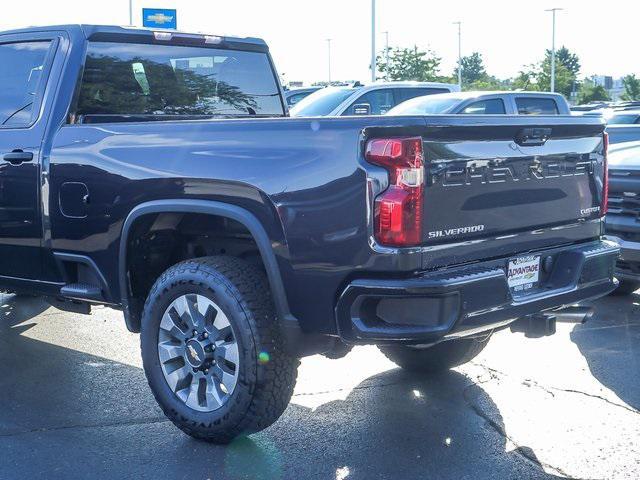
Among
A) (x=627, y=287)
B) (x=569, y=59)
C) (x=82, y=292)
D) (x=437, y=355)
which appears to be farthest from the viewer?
(x=569, y=59)

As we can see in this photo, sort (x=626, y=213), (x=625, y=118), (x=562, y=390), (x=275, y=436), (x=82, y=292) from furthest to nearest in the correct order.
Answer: (x=625, y=118) < (x=626, y=213) < (x=562, y=390) < (x=82, y=292) < (x=275, y=436)

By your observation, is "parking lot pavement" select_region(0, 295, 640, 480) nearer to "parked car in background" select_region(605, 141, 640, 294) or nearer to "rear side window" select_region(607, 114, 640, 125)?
"parked car in background" select_region(605, 141, 640, 294)

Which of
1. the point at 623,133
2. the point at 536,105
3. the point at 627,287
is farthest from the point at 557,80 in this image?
the point at 627,287

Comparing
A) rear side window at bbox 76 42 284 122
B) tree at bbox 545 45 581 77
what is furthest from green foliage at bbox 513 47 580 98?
rear side window at bbox 76 42 284 122

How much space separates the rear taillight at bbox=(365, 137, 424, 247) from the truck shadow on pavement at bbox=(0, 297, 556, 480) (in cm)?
112

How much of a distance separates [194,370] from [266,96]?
255 centimetres

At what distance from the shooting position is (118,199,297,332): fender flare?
385 centimetres

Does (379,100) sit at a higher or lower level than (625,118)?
higher

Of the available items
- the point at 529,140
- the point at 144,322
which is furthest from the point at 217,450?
the point at 529,140

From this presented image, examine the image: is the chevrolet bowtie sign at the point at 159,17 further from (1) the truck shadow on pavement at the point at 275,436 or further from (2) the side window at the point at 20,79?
(1) the truck shadow on pavement at the point at 275,436

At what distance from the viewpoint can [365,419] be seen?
4551mm

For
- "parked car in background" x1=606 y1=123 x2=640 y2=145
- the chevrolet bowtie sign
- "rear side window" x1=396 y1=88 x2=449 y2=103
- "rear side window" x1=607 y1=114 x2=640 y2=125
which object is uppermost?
the chevrolet bowtie sign

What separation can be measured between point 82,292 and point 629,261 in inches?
155

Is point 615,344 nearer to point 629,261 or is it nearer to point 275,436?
point 629,261
